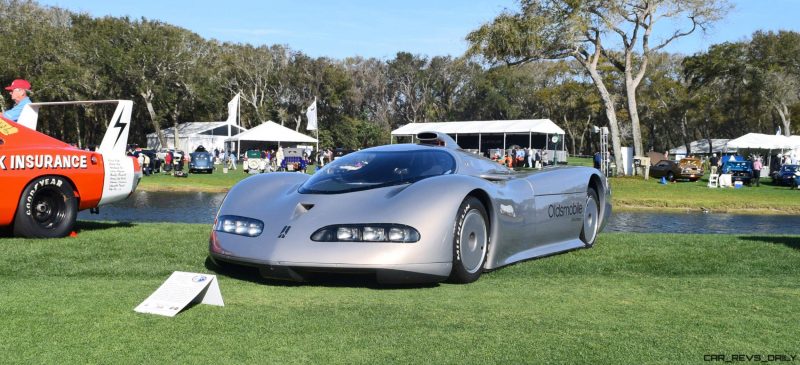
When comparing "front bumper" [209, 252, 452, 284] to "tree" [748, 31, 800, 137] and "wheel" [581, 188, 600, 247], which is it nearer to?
"wheel" [581, 188, 600, 247]

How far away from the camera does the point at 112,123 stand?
9938 millimetres

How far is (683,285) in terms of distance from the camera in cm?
590

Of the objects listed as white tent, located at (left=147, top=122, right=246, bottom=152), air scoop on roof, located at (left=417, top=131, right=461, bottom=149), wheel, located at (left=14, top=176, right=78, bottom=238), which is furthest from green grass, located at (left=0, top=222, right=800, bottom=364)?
white tent, located at (left=147, top=122, right=246, bottom=152)

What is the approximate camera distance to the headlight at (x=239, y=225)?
6.00m

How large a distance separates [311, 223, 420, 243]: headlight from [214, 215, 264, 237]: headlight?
1.97 ft

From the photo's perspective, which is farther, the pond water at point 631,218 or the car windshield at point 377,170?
the pond water at point 631,218

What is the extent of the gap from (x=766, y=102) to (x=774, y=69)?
491 centimetres

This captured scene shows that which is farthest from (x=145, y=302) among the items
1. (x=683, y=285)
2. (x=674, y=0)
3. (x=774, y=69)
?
(x=774, y=69)

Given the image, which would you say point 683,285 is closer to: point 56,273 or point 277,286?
point 277,286

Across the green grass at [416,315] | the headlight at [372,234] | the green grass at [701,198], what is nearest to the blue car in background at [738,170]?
the green grass at [701,198]

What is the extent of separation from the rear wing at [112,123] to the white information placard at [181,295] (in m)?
5.05

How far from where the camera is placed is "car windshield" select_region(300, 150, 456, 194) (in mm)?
6453

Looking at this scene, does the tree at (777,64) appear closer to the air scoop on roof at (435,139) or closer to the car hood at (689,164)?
the car hood at (689,164)

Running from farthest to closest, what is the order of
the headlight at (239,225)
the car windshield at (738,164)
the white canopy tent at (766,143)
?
the white canopy tent at (766,143) → the car windshield at (738,164) → the headlight at (239,225)
